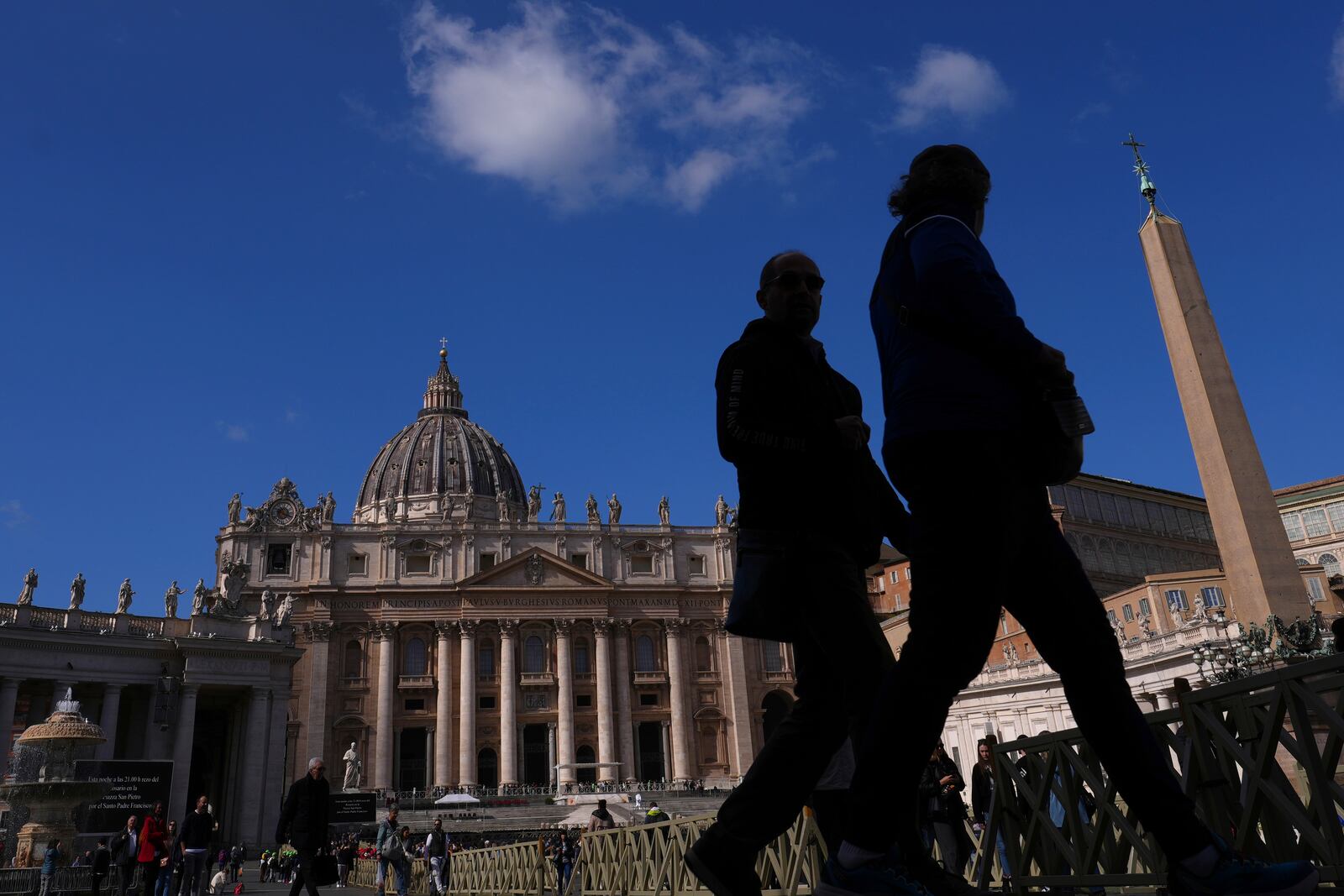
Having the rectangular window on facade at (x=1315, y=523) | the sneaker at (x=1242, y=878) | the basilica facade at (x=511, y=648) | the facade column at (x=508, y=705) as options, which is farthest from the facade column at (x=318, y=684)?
the sneaker at (x=1242, y=878)

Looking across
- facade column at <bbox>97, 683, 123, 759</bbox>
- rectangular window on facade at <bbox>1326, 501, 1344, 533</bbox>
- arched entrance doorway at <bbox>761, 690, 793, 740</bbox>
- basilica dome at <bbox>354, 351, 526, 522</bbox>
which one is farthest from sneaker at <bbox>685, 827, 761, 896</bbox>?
basilica dome at <bbox>354, 351, 526, 522</bbox>

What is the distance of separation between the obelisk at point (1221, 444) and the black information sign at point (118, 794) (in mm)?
25656

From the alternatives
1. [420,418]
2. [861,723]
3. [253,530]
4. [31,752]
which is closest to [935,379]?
[861,723]

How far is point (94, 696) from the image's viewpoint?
3841 cm

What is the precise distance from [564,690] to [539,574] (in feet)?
26.8

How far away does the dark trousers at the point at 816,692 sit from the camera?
3574 mm

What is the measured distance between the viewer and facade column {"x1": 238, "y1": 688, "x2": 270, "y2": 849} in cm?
3697

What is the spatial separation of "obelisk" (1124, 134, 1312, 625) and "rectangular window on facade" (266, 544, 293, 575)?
5991 centimetres

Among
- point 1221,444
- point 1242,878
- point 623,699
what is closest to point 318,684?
point 623,699

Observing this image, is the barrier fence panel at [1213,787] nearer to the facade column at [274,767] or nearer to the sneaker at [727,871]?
the sneaker at [727,871]

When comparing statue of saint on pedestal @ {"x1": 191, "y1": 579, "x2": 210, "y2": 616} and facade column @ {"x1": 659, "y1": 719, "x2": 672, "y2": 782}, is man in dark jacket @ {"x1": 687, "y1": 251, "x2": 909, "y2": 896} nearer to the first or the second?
statue of saint on pedestal @ {"x1": 191, "y1": 579, "x2": 210, "y2": 616}

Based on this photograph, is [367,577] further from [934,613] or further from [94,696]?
[934,613]

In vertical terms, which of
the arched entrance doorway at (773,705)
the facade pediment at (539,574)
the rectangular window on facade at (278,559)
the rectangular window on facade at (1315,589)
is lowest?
the arched entrance doorway at (773,705)

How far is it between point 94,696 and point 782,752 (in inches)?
1668
